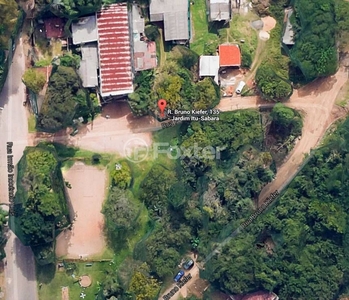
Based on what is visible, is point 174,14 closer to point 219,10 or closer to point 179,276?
point 219,10

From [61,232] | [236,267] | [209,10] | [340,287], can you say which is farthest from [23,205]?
[340,287]

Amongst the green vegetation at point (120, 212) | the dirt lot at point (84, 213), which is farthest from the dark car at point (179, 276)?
the dirt lot at point (84, 213)

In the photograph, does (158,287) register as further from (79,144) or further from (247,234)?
(79,144)

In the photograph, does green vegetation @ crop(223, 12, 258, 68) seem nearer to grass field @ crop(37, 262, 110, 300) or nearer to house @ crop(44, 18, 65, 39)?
house @ crop(44, 18, 65, 39)

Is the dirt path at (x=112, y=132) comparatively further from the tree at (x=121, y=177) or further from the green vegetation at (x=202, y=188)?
the green vegetation at (x=202, y=188)

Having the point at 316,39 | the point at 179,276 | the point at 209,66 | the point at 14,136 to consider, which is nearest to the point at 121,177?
the point at 179,276

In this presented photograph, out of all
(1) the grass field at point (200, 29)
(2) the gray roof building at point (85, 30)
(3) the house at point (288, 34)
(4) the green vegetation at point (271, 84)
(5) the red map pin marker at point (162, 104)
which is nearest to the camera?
(5) the red map pin marker at point (162, 104)
